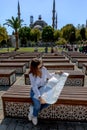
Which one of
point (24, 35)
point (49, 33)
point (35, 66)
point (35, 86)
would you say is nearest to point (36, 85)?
point (35, 86)

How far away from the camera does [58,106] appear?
5.34 m

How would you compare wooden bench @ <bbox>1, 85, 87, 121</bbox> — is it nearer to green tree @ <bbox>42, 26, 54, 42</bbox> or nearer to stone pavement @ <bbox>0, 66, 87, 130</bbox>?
stone pavement @ <bbox>0, 66, 87, 130</bbox>

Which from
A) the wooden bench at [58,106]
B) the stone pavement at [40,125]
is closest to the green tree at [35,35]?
the wooden bench at [58,106]

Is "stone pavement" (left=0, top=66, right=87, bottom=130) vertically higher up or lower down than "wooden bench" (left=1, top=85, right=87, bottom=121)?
lower down

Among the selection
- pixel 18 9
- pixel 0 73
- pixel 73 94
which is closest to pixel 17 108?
pixel 73 94

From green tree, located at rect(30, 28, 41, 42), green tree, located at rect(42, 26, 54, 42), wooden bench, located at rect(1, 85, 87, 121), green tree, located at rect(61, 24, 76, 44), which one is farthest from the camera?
green tree, located at rect(30, 28, 41, 42)

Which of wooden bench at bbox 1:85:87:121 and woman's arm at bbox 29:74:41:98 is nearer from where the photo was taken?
woman's arm at bbox 29:74:41:98

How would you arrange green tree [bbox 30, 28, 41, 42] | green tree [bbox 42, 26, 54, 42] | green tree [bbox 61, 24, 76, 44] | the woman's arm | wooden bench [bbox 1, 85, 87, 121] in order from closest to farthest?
the woman's arm
wooden bench [bbox 1, 85, 87, 121]
green tree [bbox 61, 24, 76, 44]
green tree [bbox 42, 26, 54, 42]
green tree [bbox 30, 28, 41, 42]

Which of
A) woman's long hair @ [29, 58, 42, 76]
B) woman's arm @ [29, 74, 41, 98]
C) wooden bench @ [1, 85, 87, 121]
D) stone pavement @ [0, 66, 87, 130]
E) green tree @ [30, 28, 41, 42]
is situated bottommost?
stone pavement @ [0, 66, 87, 130]

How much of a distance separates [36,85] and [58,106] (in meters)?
0.79

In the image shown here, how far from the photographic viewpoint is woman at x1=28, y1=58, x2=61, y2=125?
500cm

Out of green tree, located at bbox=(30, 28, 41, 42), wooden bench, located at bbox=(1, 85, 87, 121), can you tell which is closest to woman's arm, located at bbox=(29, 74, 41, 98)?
wooden bench, located at bbox=(1, 85, 87, 121)

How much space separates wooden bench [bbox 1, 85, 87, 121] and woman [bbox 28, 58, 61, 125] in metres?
0.30

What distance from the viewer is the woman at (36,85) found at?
16.4 ft
